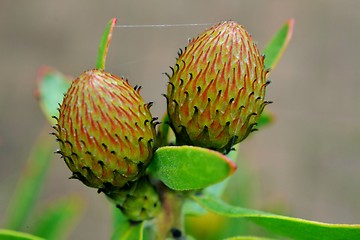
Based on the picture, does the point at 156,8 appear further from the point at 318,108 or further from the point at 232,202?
the point at 232,202

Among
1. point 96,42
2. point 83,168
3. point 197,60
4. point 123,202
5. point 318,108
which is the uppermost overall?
point 197,60

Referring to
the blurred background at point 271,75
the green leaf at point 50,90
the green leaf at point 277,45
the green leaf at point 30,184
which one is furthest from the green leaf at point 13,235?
the blurred background at point 271,75

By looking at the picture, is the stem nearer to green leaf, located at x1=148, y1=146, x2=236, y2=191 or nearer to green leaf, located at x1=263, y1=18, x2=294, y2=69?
green leaf, located at x1=148, y1=146, x2=236, y2=191

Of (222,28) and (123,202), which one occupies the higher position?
(222,28)

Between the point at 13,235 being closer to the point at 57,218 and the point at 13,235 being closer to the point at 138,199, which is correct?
the point at 138,199

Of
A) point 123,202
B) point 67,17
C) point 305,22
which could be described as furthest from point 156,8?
point 123,202

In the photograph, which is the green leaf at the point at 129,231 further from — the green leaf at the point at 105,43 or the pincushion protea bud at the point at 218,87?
the green leaf at the point at 105,43
